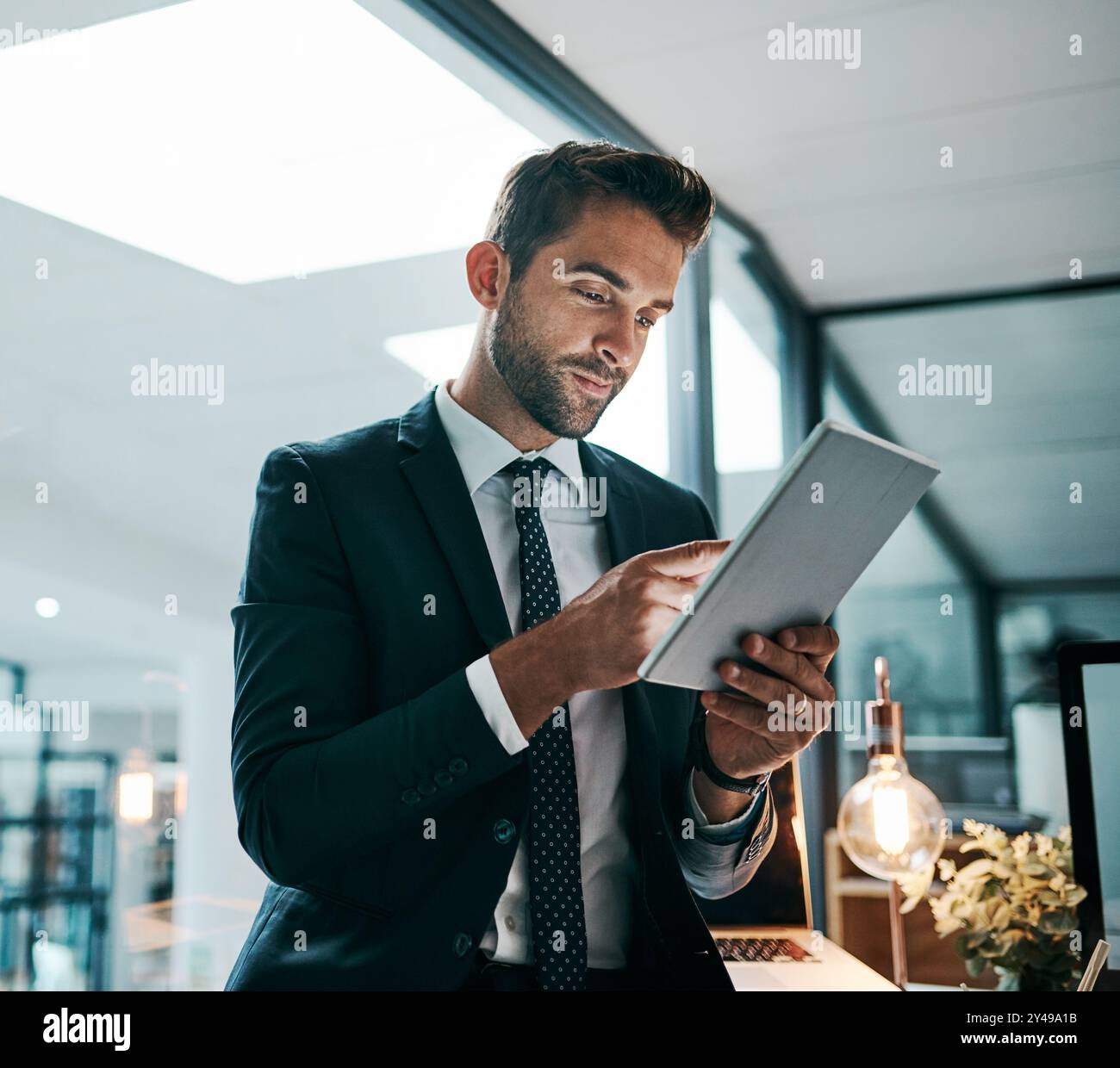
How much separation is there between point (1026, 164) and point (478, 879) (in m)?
2.96

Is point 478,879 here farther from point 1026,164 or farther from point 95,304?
point 1026,164

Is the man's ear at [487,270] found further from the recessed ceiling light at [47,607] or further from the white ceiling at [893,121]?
the white ceiling at [893,121]

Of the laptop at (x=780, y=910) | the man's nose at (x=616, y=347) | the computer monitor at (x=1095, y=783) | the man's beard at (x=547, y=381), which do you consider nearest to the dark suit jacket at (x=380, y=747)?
the man's beard at (x=547, y=381)

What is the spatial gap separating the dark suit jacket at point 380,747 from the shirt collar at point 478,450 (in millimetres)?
43

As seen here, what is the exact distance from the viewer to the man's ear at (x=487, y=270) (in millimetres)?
1370

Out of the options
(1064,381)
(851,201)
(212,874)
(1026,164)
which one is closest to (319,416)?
(212,874)

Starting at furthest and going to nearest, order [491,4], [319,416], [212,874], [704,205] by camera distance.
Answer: [491,4] < [319,416] < [212,874] < [704,205]

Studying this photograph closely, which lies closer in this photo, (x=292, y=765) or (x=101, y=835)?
(x=292, y=765)

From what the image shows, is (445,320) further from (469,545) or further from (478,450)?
(469,545)

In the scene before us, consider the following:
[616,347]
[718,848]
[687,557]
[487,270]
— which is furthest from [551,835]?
[487,270]

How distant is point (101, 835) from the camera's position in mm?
1377

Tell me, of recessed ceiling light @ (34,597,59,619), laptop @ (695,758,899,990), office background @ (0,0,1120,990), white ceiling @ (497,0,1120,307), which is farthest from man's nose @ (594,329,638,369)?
white ceiling @ (497,0,1120,307)

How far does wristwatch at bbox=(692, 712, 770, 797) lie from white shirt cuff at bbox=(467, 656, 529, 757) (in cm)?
30

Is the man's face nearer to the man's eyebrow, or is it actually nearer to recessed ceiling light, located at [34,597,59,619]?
the man's eyebrow
